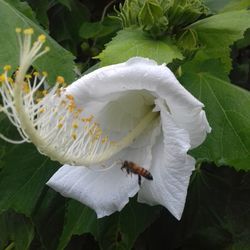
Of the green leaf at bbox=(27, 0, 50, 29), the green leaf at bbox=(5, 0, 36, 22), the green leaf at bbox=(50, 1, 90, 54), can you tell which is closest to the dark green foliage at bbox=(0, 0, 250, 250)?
Answer: the green leaf at bbox=(5, 0, 36, 22)

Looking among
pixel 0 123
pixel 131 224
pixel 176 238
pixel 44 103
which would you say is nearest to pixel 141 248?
pixel 176 238

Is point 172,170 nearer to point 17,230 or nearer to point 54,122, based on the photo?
point 54,122

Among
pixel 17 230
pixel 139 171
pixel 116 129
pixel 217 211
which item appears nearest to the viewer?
pixel 139 171

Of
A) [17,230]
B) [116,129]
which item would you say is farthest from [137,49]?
[17,230]

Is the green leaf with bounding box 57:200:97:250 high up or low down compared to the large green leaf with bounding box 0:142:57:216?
down

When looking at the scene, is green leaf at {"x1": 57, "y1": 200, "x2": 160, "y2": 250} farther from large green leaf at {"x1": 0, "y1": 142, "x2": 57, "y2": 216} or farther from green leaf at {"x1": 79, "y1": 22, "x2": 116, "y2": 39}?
green leaf at {"x1": 79, "y1": 22, "x2": 116, "y2": 39}
